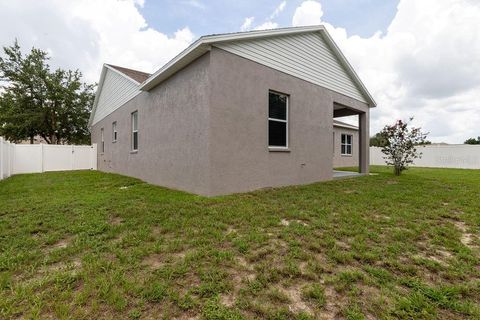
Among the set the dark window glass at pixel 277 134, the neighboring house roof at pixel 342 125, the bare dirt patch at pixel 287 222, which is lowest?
the bare dirt patch at pixel 287 222

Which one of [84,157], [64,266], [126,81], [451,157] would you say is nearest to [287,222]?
[64,266]

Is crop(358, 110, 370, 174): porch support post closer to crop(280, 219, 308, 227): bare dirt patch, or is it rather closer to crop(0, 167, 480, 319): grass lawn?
crop(0, 167, 480, 319): grass lawn

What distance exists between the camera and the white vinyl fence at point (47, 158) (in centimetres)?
1280

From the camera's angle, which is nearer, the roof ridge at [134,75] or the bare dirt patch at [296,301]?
the bare dirt patch at [296,301]

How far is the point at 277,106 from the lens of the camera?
23.9 feet

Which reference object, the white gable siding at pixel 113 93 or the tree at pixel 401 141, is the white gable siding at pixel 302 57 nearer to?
the tree at pixel 401 141

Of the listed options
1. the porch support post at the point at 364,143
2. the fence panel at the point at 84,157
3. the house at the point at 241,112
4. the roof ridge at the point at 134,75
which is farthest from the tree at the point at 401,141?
the fence panel at the point at 84,157

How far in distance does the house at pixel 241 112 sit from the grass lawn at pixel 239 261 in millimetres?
1802

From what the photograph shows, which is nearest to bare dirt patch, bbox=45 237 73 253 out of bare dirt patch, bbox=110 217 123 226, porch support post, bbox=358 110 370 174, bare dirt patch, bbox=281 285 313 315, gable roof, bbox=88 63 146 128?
bare dirt patch, bbox=110 217 123 226

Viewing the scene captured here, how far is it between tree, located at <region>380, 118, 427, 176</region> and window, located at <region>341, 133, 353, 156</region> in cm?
610

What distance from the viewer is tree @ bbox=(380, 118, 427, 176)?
1077 cm

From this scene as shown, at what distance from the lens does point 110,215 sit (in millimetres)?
4410

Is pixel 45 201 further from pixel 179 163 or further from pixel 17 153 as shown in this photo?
pixel 17 153

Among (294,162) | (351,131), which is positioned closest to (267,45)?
(294,162)
